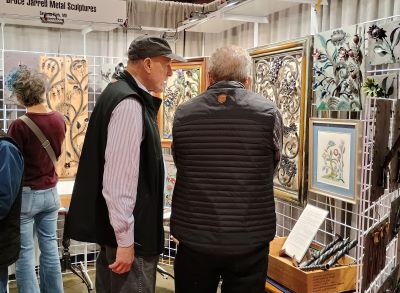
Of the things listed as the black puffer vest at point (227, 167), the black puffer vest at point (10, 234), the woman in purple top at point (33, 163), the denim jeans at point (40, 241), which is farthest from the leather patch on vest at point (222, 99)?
the denim jeans at point (40, 241)

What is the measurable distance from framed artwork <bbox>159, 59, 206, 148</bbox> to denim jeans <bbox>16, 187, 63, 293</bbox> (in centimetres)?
116

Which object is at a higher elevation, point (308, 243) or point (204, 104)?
point (204, 104)

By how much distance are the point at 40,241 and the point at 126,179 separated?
1.51 m

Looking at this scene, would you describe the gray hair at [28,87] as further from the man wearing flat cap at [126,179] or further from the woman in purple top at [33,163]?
the man wearing flat cap at [126,179]

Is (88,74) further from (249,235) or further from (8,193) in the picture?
(249,235)

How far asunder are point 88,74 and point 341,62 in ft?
7.12

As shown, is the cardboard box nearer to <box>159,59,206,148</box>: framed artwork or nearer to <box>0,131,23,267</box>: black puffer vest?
<box>0,131,23,267</box>: black puffer vest

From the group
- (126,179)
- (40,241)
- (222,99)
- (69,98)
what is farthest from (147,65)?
(69,98)

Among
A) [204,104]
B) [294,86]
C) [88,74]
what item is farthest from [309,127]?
[88,74]

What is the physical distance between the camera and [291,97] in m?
2.40

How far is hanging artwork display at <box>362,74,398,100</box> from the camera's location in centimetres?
181

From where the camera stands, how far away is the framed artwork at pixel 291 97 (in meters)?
2.29

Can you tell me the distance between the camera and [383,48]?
1822mm

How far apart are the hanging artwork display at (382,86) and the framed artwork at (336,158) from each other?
0.14 m
